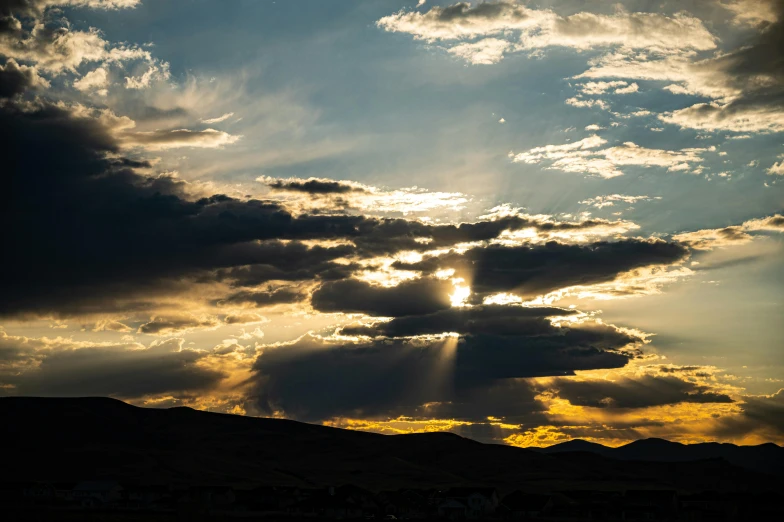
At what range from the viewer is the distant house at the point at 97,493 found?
612 feet

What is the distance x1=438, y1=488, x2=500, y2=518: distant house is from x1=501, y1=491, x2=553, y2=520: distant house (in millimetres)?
3616

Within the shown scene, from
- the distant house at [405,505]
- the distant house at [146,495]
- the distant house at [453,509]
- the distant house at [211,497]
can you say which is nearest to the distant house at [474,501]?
the distant house at [453,509]

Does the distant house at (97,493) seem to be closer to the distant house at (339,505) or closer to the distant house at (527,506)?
the distant house at (339,505)

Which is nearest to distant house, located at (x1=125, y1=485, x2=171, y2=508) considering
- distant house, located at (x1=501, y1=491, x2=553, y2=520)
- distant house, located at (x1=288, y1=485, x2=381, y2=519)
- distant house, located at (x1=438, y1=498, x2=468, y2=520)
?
distant house, located at (x1=288, y1=485, x2=381, y2=519)

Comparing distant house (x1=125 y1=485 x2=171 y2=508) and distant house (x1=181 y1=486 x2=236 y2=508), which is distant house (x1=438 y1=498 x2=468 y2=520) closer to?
distant house (x1=181 y1=486 x2=236 y2=508)

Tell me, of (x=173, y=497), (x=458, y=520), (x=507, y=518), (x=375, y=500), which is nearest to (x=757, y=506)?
(x=507, y=518)

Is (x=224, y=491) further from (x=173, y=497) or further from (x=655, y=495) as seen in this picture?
(x=655, y=495)

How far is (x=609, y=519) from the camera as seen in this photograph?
163 metres

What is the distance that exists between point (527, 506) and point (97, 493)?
102m

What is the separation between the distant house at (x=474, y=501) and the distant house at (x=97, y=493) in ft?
259

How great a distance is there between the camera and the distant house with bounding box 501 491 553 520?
174 m

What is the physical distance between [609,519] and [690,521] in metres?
17.6

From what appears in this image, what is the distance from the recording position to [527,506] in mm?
177125

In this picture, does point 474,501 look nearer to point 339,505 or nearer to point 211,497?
point 339,505
